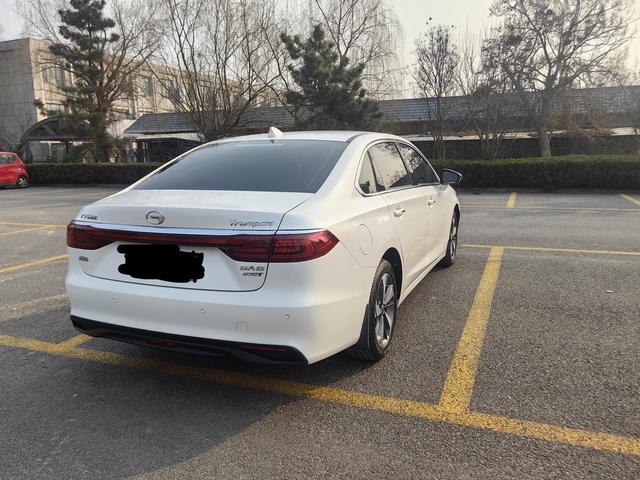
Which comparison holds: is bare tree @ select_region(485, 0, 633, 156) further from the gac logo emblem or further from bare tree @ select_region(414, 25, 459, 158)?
the gac logo emblem

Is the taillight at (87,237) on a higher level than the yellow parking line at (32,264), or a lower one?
higher

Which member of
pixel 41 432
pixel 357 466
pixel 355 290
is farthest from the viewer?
pixel 355 290

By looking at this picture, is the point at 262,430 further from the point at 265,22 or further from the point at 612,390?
the point at 265,22

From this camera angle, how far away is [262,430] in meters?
2.69

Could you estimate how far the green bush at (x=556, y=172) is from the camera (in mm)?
15328

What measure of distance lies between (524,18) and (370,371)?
24.5 meters

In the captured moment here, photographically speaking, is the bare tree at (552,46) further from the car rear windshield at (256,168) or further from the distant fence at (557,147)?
the car rear windshield at (256,168)

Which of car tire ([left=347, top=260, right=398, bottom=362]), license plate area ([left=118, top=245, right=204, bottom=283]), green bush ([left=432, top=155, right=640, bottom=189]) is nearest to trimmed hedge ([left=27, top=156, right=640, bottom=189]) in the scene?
green bush ([left=432, top=155, right=640, bottom=189])

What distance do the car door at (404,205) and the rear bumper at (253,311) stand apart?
3.01 feet

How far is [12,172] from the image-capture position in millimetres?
23062

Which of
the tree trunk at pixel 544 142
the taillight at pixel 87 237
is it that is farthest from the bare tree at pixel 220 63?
the taillight at pixel 87 237

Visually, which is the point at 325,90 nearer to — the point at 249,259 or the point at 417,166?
the point at 417,166

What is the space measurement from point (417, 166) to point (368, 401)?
263cm

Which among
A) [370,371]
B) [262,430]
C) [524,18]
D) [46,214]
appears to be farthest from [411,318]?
[524,18]
